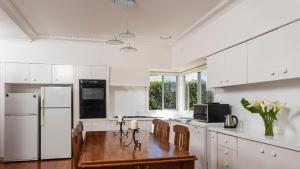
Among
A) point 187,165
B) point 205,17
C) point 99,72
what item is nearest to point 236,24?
point 205,17

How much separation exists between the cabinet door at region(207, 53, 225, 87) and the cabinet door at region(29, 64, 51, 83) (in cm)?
324

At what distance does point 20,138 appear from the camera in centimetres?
498

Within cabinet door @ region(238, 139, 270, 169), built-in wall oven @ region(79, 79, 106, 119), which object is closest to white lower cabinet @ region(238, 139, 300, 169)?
cabinet door @ region(238, 139, 270, 169)

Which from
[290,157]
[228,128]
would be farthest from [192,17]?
[290,157]

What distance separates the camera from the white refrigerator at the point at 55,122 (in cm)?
507

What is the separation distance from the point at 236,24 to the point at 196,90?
2.45m

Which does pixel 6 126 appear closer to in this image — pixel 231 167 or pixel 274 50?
pixel 231 167

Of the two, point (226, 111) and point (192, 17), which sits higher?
point (192, 17)

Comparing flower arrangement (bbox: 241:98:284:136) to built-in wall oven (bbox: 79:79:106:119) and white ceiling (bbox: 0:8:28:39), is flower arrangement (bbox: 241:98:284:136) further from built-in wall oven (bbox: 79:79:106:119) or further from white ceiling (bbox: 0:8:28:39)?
white ceiling (bbox: 0:8:28:39)

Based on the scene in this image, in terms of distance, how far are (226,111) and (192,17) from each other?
5.16ft

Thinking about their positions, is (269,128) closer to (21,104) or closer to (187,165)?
(187,165)

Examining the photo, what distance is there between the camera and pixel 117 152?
227 centimetres

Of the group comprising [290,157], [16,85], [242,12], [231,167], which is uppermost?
[242,12]

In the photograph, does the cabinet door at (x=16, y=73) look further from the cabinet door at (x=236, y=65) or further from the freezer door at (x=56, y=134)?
the cabinet door at (x=236, y=65)
